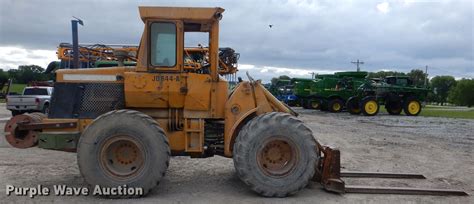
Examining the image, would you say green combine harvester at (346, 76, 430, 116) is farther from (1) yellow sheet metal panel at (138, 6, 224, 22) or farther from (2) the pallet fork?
(1) yellow sheet metal panel at (138, 6, 224, 22)

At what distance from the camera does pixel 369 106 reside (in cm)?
2875

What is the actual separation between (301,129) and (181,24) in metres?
2.40

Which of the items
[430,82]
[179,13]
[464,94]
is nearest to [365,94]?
[179,13]

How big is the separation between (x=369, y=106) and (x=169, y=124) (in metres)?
23.2

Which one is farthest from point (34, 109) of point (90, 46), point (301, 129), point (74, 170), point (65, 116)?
point (301, 129)

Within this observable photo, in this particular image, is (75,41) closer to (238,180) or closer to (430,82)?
(238,180)

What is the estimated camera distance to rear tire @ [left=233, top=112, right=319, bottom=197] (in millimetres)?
6926

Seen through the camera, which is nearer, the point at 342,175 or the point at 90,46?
the point at 342,175

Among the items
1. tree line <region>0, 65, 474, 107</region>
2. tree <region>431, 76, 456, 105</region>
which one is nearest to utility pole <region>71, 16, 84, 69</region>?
tree line <region>0, 65, 474, 107</region>

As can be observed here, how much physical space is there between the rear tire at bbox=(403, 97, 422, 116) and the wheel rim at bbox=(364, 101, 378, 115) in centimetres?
224

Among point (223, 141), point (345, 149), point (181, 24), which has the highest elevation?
point (181, 24)

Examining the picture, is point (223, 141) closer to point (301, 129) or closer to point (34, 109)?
→ point (301, 129)

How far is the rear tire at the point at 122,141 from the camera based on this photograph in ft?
22.0

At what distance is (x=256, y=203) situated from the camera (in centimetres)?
667
